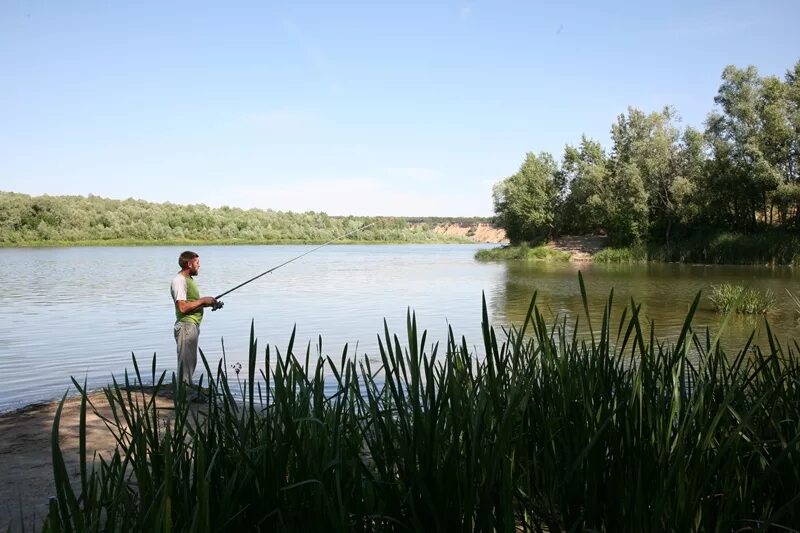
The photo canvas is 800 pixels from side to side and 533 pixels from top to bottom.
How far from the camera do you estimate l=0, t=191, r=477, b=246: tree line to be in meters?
97.4

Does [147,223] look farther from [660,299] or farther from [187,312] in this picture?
[187,312]

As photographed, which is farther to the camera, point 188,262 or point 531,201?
point 531,201

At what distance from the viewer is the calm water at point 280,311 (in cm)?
1370

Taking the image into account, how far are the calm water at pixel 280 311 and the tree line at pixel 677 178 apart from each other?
303 inches

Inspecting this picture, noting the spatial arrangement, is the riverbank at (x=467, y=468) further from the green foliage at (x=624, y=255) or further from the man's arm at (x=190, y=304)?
the green foliage at (x=624, y=255)

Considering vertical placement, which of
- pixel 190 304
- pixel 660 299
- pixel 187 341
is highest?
pixel 190 304

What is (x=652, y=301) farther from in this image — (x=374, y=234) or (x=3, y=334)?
(x=374, y=234)

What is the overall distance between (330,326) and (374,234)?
373 ft

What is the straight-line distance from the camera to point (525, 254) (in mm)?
62125

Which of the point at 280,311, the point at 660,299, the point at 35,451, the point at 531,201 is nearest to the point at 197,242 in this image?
the point at 531,201

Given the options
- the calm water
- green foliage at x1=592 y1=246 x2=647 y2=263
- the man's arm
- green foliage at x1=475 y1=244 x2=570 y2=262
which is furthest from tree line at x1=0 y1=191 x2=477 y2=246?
the man's arm

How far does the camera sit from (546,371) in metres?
3.13

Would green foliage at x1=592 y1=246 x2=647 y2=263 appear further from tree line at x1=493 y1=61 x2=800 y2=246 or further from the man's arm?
the man's arm

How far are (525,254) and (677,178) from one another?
1767 cm
